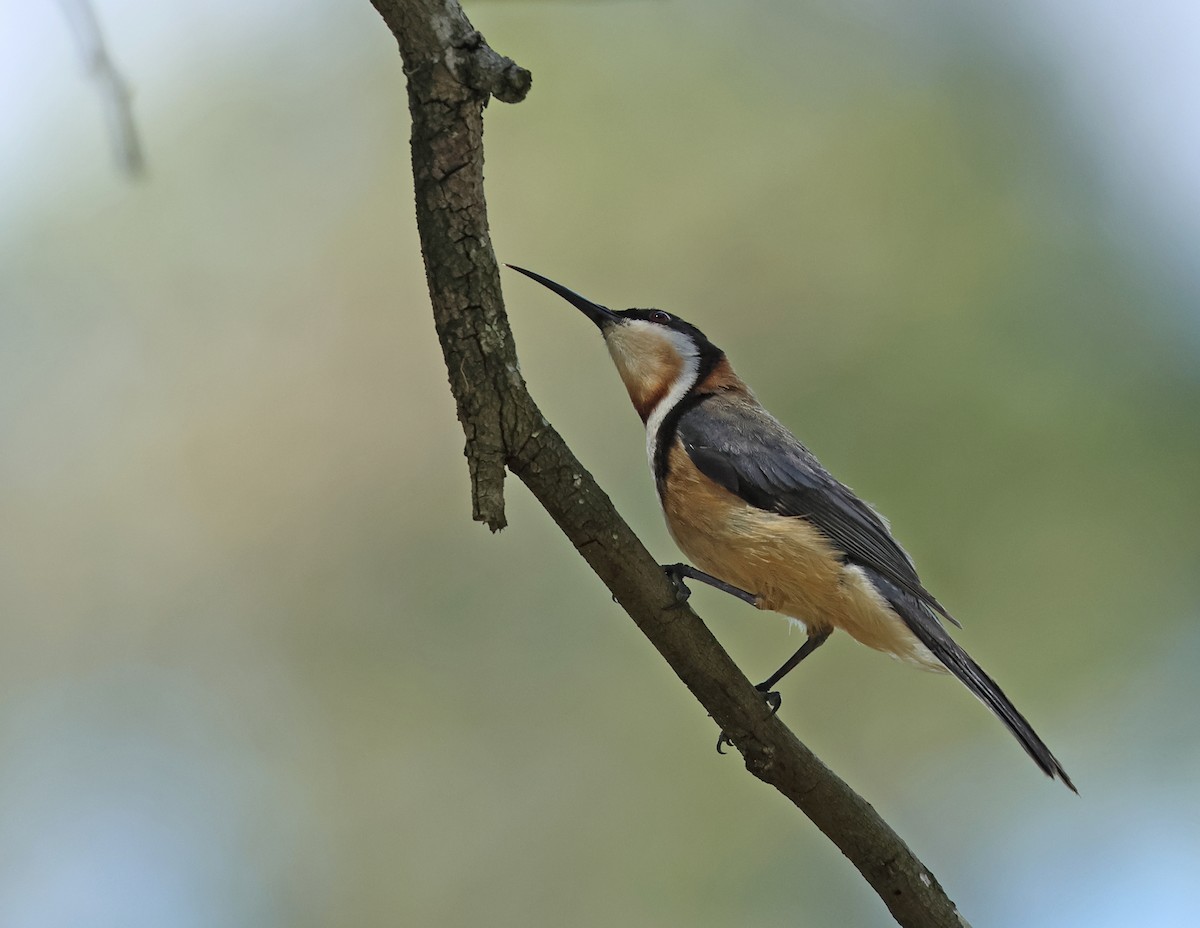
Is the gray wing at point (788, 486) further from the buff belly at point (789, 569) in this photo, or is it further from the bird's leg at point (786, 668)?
the bird's leg at point (786, 668)

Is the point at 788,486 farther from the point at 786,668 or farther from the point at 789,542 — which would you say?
the point at 786,668

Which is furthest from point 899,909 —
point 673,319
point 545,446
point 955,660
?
point 673,319

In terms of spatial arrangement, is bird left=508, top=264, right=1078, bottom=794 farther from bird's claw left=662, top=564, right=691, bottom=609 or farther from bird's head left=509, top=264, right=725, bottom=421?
bird's head left=509, top=264, right=725, bottom=421

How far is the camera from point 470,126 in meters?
3.02

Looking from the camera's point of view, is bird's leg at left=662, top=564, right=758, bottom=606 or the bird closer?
bird's leg at left=662, top=564, right=758, bottom=606

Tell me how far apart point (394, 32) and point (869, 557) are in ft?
9.54

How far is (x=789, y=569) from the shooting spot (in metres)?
4.75

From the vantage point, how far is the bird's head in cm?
580

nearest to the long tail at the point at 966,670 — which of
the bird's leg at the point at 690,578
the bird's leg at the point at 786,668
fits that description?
the bird's leg at the point at 786,668

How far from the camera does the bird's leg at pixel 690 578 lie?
379 centimetres

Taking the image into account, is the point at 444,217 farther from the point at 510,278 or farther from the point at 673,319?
the point at 510,278

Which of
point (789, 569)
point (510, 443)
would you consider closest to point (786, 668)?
point (789, 569)

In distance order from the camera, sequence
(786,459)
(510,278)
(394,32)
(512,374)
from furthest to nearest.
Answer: (510,278) < (786,459) < (512,374) < (394,32)

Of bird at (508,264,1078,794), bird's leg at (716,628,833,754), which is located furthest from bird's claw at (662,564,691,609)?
bird's leg at (716,628,833,754)
